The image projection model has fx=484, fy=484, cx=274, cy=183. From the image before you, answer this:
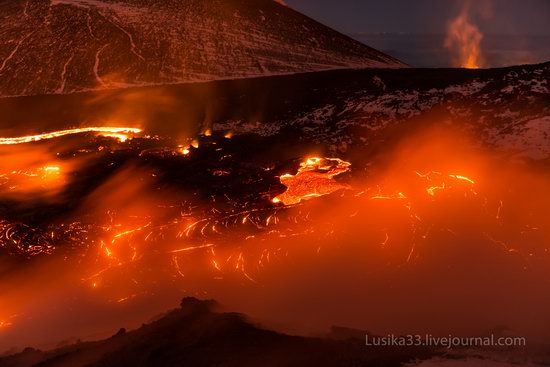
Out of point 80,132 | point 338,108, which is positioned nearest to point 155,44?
point 80,132

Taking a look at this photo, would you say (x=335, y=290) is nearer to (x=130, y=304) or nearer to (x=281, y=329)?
(x=281, y=329)

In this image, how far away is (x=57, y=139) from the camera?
845cm

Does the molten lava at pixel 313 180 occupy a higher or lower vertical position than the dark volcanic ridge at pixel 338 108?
lower

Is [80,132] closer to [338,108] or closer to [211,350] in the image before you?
[338,108]

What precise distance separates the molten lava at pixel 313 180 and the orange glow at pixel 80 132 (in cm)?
317

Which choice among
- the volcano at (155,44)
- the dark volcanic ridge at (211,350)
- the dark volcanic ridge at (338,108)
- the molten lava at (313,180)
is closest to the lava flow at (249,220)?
the molten lava at (313,180)

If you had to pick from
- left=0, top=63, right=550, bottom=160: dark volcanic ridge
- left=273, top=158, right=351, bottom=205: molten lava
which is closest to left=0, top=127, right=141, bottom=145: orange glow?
left=0, top=63, right=550, bottom=160: dark volcanic ridge

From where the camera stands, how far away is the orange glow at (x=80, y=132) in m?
8.42

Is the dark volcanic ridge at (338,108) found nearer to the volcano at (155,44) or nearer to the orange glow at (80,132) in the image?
the orange glow at (80,132)

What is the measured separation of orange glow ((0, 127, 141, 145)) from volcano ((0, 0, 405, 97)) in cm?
216

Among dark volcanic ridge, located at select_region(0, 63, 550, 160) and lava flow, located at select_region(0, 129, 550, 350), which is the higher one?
dark volcanic ridge, located at select_region(0, 63, 550, 160)

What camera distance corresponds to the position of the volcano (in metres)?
11.1

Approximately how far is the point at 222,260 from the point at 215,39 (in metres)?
8.40

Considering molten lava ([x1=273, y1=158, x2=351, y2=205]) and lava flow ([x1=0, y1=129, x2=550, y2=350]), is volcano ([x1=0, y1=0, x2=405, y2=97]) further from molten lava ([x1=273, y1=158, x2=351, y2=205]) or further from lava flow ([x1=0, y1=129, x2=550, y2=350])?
molten lava ([x1=273, y1=158, x2=351, y2=205])
